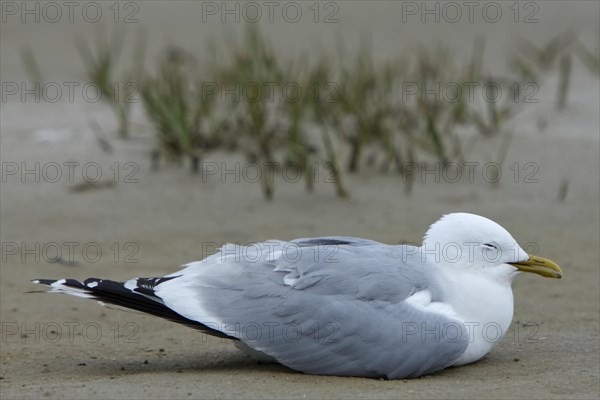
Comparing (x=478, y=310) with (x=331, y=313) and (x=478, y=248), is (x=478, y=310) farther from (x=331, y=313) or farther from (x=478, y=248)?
(x=331, y=313)

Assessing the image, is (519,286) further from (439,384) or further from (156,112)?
(156,112)

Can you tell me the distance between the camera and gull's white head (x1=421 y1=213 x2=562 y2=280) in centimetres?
455

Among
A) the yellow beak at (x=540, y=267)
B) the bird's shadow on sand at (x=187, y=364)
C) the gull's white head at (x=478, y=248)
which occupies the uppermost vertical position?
the gull's white head at (x=478, y=248)

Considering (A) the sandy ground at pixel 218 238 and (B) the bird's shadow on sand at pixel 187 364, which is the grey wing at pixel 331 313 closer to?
(A) the sandy ground at pixel 218 238

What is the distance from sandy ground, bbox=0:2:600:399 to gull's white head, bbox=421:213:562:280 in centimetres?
39

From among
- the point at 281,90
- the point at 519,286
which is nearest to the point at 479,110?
the point at 281,90

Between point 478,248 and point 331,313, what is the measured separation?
0.71 meters

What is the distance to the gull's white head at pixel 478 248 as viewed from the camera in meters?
4.55

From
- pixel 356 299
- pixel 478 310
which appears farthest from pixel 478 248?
pixel 356 299

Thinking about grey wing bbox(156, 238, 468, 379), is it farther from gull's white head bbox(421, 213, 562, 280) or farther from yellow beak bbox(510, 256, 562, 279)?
yellow beak bbox(510, 256, 562, 279)

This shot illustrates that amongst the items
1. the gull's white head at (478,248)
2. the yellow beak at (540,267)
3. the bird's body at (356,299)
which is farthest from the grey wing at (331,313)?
the yellow beak at (540,267)

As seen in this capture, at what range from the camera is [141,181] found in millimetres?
7535

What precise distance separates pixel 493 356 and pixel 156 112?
3615 millimetres

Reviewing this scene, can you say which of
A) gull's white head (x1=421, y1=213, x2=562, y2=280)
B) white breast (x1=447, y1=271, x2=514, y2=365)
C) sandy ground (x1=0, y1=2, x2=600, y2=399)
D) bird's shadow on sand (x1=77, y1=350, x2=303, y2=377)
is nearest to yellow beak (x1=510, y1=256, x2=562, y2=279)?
gull's white head (x1=421, y1=213, x2=562, y2=280)
